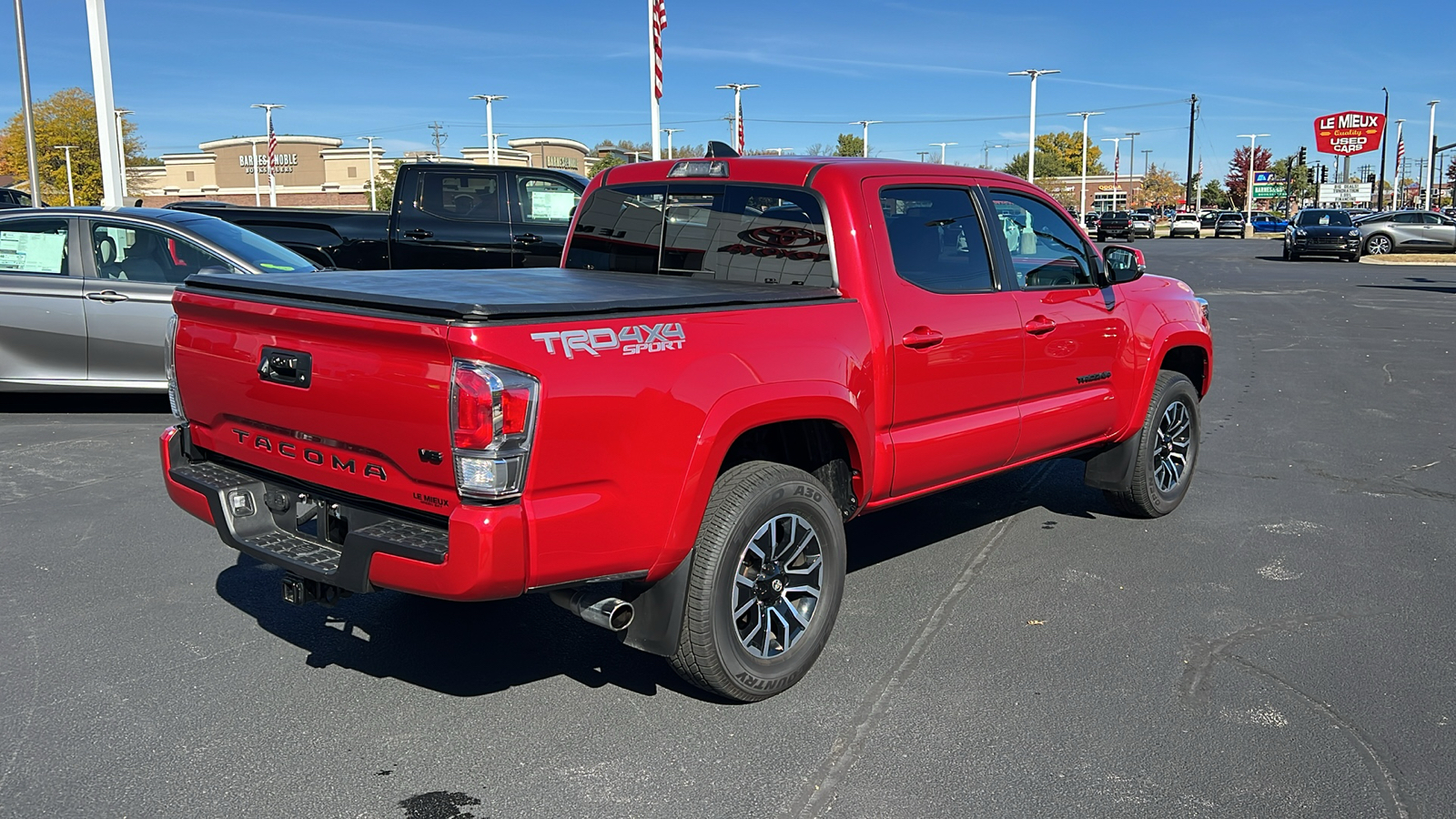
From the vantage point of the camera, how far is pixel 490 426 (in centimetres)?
312

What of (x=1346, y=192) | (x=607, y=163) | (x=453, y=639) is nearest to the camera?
(x=453, y=639)

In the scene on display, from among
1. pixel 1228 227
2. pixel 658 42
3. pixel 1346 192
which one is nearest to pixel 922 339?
pixel 658 42

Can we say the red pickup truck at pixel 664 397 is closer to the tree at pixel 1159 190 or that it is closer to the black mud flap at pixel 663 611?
the black mud flap at pixel 663 611

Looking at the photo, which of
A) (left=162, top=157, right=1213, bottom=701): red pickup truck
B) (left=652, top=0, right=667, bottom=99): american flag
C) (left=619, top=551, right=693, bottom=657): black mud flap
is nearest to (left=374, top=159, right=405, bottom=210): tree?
(left=652, top=0, right=667, bottom=99): american flag

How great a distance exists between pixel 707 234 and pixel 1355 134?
90.6 metres

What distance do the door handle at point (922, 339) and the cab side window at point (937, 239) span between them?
197mm

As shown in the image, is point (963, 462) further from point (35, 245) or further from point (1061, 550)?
point (35, 245)

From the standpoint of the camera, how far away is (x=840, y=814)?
10.6ft

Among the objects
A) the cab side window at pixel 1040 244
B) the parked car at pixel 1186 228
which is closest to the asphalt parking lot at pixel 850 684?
the cab side window at pixel 1040 244

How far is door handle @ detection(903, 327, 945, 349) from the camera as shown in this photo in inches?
178

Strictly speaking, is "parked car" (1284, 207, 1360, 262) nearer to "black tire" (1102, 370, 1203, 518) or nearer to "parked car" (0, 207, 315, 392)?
"black tire" (1102, 370, 1203, 518)

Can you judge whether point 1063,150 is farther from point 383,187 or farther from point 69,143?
point 69,143

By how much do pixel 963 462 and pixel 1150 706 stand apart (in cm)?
133

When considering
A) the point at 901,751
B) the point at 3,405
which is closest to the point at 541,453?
the point at 901,751
